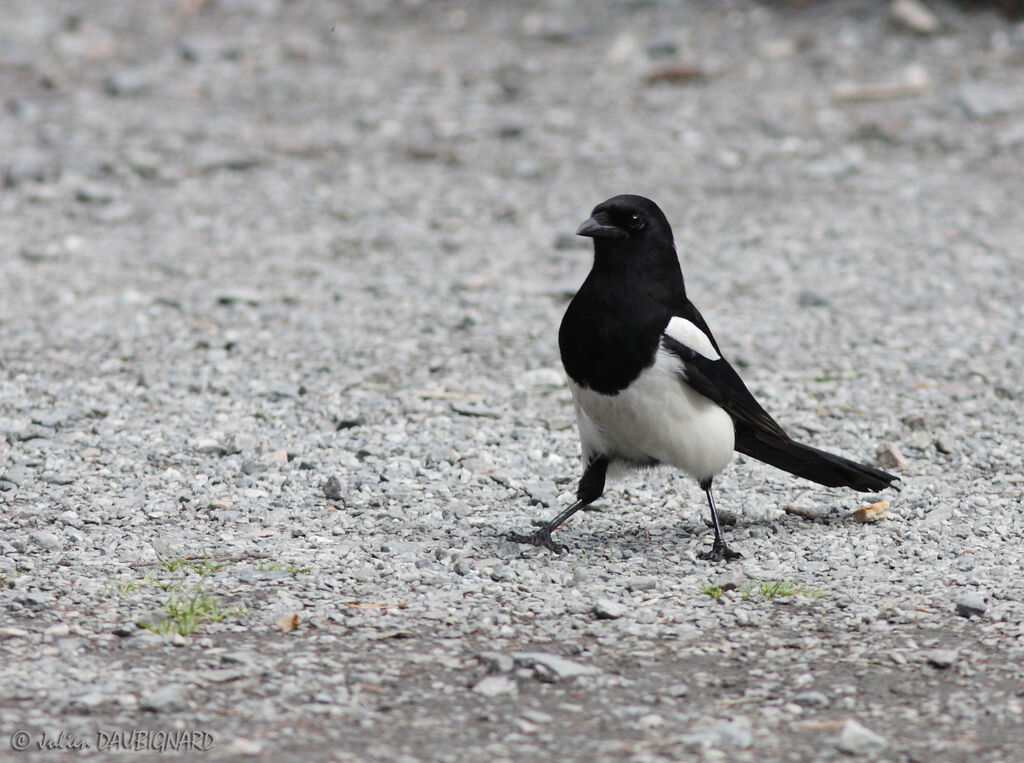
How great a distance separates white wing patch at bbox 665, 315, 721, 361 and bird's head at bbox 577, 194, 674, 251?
276mm

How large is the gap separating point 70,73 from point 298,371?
7.01 m

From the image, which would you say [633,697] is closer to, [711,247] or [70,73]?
[711,247]

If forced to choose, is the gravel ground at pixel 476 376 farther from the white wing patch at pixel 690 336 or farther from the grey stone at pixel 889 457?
the white wing patch at pixel 690 336

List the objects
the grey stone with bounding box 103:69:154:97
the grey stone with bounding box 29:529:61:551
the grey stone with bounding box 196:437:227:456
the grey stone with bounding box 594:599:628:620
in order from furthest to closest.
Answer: the grey stone with bounding box 103:69:154:97
the grey stone with bounding box 196:437:227:456
the grey stone with bounding box 29:529:61:551
the grey stone with bounding box 594:599:628:620

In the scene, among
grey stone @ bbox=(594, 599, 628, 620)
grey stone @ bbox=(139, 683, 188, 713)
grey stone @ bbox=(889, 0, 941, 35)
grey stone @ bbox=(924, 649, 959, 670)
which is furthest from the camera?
grey stone @ bbox=(889, 0, 941, 35)


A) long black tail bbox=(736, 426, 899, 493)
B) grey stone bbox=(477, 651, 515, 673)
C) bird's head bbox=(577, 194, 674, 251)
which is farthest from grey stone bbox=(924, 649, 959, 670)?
bird's head bbox=(577, 194, 674, 251)

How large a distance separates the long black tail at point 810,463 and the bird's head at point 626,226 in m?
0.82

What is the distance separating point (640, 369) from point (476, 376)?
226 cm

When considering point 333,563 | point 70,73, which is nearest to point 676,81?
point 70,73

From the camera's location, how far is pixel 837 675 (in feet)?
12.8

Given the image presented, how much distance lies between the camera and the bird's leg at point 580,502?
4.94 meters
